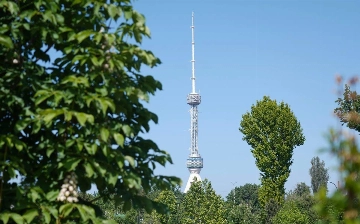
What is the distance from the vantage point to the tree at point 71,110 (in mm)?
5340

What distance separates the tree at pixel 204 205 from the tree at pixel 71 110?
5211 cm

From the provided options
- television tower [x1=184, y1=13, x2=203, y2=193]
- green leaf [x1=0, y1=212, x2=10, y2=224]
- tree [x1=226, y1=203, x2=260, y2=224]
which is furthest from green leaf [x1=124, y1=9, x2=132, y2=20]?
television tower [x1=184, y1=13, x2=203, y2=193]

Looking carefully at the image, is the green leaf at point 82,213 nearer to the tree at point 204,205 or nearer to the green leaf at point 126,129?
the green leaf at point 126,129

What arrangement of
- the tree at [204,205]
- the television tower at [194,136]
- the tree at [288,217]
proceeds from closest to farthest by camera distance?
1. the tree at [288,217]
2. the tree at [204,205]
3. the television tower at [194,136]

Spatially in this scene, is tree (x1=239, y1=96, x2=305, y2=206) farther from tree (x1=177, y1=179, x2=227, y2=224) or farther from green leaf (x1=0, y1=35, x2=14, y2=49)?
green leaf (x1=0, y1=35, x2=14, y2=49)

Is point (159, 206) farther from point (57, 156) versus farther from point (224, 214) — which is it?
point (224, 214)

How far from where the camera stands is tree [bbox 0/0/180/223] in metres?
5.34

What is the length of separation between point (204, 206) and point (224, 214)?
257cm

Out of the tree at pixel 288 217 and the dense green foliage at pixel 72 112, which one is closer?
the dense green foliage at pixel 72 112

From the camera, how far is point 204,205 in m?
57.8

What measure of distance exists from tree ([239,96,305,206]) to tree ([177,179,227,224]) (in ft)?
25.1

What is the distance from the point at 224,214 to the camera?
2318 inches

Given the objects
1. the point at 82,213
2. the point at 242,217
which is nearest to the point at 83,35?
the point at 82,213

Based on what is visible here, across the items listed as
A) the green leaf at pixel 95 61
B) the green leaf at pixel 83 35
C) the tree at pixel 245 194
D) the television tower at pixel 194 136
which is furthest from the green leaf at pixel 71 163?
the television tower at pixel 194 136
